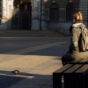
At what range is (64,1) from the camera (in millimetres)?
37938

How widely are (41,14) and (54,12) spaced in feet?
4.39

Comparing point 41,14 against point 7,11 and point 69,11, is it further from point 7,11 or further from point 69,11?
point 7,11

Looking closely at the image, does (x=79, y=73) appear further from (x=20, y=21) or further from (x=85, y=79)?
(x=20, y=21)

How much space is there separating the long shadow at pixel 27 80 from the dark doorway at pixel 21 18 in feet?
92.1

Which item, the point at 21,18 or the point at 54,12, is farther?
the point at 21,18

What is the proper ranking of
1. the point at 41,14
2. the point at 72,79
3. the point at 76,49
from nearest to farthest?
the point at 72,79 → the point at 76,49 → the point at 41,14

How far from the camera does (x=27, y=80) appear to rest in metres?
10.1

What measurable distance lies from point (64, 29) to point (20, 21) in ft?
16.1


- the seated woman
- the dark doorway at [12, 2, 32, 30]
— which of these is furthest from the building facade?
the seated woman

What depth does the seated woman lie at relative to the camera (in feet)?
27.1

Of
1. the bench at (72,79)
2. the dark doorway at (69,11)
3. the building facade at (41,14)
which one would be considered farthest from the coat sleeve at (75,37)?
the dark doorway at (69,11)

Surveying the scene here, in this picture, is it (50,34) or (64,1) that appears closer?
(50,34)

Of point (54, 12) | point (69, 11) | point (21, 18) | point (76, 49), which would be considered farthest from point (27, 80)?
point (21, 18)

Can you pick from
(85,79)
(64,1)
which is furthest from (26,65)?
(64,1)
